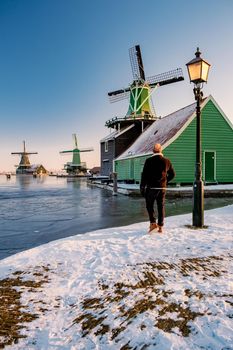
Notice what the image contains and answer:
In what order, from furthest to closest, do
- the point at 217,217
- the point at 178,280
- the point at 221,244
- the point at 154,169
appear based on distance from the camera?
the point at 217,217
the point at 154,169
the point at 221,244
the point at 178,280

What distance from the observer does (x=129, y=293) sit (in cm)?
298

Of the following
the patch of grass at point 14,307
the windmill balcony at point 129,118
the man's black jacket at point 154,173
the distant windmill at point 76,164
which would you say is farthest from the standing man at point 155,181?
the distant windmill at point 76,164

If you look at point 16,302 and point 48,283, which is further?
point 48,283

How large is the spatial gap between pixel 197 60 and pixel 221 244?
442 centimetres

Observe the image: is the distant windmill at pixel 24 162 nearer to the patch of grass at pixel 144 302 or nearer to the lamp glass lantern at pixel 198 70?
the lamp glass lantern at pixel 198 70

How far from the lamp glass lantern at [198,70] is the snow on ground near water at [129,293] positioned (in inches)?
154

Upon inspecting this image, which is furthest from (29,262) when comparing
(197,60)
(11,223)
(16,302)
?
(197,60)

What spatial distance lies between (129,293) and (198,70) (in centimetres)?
563

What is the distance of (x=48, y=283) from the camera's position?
3309 mm

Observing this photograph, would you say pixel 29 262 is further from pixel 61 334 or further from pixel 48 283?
pixel 61 334

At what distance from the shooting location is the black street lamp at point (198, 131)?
635 centimetres

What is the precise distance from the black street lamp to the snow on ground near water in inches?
48.3

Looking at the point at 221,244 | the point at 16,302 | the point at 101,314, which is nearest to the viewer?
the point at 101,314

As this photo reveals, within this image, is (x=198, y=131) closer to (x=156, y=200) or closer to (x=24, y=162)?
(x=156, y=200)
